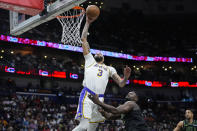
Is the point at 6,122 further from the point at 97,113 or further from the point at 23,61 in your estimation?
the point at 97,113

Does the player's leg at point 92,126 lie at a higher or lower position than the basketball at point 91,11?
lower

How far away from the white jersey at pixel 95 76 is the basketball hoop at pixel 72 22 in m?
5.69

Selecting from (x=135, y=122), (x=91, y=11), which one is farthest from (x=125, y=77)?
(x=91, y=11)

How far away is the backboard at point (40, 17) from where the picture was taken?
A: 7.54m

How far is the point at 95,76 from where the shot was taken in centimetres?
546

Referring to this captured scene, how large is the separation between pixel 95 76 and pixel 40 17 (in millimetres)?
3374

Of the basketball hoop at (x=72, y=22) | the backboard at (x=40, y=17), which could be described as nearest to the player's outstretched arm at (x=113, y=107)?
the backboard at (x=40, y=17)

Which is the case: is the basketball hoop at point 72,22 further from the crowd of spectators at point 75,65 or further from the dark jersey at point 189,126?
the crowd of spectators at point 75,65

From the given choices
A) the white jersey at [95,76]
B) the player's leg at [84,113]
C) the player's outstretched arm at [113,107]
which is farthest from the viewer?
the white jersey at [95,76]

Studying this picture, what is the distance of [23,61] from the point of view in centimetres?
2502

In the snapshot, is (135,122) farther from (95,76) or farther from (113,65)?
(113,65)

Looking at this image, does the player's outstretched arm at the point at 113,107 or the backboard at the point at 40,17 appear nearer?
the player's outstretched arm at the point at 113,107

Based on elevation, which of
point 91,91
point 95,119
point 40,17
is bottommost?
point 95,119

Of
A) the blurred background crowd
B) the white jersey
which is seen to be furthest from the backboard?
the blurred background crowd
